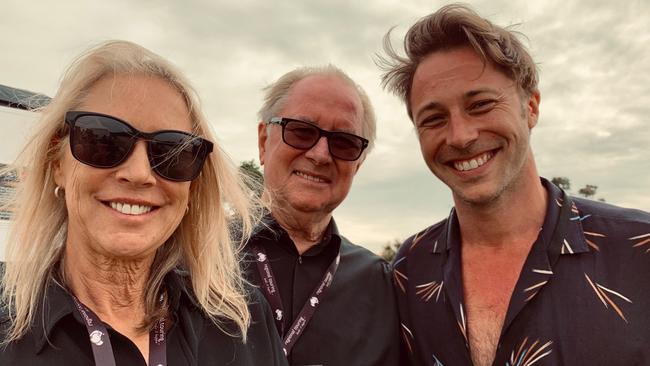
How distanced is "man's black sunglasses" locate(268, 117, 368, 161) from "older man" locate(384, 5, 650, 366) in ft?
1.63

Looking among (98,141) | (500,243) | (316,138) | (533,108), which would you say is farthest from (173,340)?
Result: (533,108)

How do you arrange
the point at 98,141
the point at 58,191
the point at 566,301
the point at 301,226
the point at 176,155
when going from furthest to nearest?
the point at 301,226, the point at 566,301, the point at 58,191, the point at 176,155, the point at 98,141

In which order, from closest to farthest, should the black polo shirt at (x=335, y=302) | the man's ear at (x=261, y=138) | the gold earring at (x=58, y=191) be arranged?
the gold earring at (x=58, y=191) → the black polo shirt at (x=335, y=302) → the man's ear at (x=261, y=138)

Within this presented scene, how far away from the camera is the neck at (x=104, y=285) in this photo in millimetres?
2143

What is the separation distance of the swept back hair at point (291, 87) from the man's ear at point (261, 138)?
2.2 inches

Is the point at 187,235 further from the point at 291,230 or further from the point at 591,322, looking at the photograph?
the point at 591,322

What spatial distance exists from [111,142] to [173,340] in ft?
2.85

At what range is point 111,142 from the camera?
204 centimetres

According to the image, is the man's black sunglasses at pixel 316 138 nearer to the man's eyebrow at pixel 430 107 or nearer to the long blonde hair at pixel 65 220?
the man's eyebrow at pixel 430 107

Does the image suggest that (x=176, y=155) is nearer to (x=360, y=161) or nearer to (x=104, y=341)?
(x=104, y=341)

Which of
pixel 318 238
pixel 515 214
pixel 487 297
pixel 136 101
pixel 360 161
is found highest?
pixel 136 101

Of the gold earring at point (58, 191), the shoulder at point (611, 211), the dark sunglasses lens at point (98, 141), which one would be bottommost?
the gold earring at point (58, 191)

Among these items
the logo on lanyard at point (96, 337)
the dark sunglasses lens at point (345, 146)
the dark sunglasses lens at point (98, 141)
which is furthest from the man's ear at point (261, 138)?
the logo on lanyard at point (96, 337)

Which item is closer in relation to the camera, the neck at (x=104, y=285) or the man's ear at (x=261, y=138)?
the neck at (x=104, y=285)
